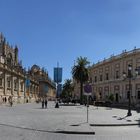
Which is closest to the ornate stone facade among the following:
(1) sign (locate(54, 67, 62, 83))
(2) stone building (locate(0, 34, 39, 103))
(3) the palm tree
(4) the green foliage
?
(2) stone building (locate(0, 34, 39, 103))

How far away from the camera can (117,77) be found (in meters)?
87.4

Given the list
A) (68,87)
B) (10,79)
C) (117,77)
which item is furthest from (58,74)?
(68,87)

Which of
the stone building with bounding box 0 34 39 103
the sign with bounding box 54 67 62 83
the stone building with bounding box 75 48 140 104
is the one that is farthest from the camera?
the stone building with bounding box 75 48 140 104

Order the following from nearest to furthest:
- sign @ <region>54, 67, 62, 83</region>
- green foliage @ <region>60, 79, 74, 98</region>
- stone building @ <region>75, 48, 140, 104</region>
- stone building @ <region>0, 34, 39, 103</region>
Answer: sign @ <region>54, 67, 62, 83</region>, stone building @ <region>0, 34, 39, 103</region>, stone building @ <region>75, 48, 140, 104</region>, green foliage @ <region>60, 79, 74, 98</region>

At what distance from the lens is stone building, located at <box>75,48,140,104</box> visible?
256ft

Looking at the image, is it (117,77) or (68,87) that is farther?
(68,87)

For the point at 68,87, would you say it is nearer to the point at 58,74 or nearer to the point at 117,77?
the point at 117,77

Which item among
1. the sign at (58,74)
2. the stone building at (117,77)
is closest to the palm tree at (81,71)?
the stone building at (117,77)

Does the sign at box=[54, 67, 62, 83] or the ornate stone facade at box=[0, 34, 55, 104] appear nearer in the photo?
the sign at box=[54, 67, 62, 83]

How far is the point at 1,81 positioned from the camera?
68.0 m

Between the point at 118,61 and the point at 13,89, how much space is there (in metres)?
24.9

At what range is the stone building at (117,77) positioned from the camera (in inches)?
3073

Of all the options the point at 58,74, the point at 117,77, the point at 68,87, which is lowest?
the point at 68,87

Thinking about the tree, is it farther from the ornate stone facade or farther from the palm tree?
the palm tree
